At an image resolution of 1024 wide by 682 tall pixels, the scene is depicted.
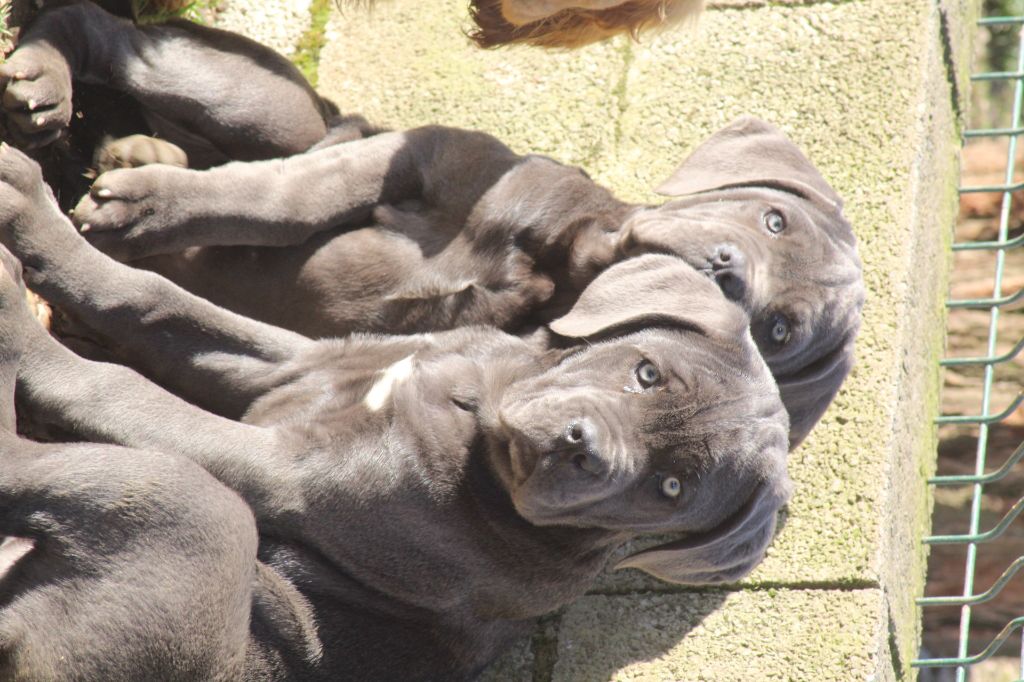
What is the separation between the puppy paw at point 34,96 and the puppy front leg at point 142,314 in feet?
0.47

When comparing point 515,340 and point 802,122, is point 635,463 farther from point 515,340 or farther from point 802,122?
point 802,122

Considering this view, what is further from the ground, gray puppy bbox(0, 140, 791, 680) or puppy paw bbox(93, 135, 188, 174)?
puppy paw bbox(93, 135, 188, 174)

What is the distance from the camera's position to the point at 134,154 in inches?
173

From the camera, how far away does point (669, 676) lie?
177 inches

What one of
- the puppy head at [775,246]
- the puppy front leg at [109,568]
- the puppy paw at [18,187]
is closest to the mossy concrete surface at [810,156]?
the puppy head at [775,246]

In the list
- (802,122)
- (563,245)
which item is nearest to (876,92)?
(802,122)

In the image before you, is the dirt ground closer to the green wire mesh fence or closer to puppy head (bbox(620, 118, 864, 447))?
the green wire mesh fence

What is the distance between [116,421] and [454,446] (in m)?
1.01

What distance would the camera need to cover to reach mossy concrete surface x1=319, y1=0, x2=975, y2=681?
4582 millimetres

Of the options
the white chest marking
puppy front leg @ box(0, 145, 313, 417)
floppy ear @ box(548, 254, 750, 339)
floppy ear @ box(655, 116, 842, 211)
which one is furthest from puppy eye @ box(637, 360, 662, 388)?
puppy front leg @ box(0, 145, 313, 417)

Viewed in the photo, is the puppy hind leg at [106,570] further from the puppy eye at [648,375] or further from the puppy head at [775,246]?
the puppy head at [775,246]

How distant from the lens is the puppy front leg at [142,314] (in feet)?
13.0

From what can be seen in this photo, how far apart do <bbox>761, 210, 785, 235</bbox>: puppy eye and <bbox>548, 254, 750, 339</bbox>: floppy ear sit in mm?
431

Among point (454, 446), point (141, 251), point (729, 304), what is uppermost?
point (141, 251)
